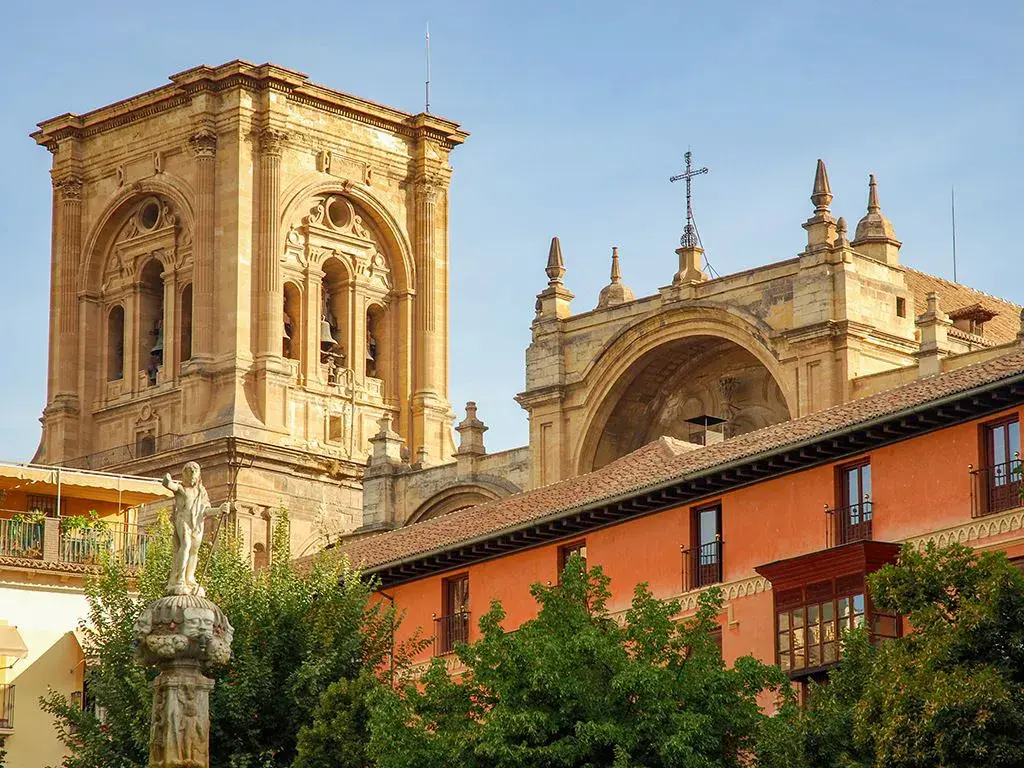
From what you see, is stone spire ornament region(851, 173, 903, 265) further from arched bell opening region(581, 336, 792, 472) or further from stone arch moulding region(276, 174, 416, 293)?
stone arch moulding region(276, 174, 416, 293)

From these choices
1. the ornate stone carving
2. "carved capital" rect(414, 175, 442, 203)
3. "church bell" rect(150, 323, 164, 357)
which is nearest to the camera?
the ornate stone carving

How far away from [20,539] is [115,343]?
152 ft

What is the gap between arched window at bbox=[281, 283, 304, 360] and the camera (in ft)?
335

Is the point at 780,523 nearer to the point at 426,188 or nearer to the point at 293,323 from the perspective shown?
the point at 293,323

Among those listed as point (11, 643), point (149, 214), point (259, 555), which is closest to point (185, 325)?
point (149, 214)

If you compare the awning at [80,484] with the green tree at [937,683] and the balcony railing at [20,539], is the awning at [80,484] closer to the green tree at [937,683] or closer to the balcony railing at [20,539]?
the balcony railing at [20,539]

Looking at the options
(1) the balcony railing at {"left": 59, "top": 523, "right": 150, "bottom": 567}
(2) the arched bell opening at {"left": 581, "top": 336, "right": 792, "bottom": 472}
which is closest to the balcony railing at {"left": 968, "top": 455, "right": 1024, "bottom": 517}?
A: (1) the balcony railing at {"left": 59, "top": 523, "right": 150, "bottom": 567}

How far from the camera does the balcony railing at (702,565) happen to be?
170 ft

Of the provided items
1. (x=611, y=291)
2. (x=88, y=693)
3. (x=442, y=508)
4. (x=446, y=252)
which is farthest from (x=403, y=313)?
(x=88, y=693)

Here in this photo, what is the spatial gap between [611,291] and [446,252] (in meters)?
28.0

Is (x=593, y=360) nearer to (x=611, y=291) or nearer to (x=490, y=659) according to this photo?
(x=611, y=291)

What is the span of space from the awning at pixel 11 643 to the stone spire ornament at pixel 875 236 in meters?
25.6

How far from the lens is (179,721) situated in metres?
38.5

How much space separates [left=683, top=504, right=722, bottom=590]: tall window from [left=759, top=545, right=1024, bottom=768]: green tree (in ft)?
33.4
